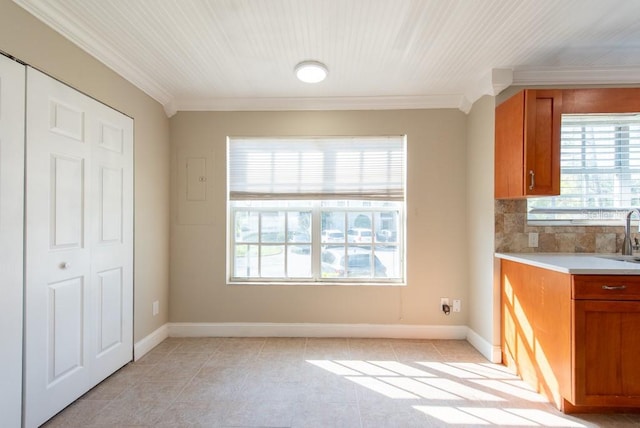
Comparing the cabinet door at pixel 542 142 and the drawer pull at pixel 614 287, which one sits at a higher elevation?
the cabinet door at pixel 542 142

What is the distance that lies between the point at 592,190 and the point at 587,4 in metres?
1.50

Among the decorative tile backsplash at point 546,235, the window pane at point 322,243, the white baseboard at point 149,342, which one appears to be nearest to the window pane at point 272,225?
the window pane at point 322,243

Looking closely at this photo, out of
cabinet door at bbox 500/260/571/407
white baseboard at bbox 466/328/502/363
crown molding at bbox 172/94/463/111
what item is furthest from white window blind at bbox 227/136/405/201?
white baseboard at bbox 466/328/502/363

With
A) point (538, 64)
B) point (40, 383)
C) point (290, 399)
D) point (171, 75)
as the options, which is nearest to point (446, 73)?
point (538, 64)

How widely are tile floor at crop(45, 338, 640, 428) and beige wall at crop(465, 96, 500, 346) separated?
1.14ft

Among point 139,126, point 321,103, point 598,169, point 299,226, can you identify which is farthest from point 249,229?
point 598,169

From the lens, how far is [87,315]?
6.79 feet

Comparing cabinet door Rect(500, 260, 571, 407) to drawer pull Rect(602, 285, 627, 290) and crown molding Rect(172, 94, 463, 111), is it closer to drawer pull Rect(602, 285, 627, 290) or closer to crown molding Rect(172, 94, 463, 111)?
drawer pull Rect(602, 285, 627, 290)

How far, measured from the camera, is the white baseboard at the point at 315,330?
9.89 feet

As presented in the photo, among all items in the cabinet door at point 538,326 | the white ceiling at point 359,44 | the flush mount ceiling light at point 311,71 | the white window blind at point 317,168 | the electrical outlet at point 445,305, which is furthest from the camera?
the white window blind at point 317,168

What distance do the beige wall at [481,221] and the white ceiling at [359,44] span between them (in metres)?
0.25

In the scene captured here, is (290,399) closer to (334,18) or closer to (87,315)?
(87,315)

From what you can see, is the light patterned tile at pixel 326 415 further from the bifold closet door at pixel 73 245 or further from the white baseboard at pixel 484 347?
the bifold closet door at pixel 73 245

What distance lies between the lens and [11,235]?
1.56m
